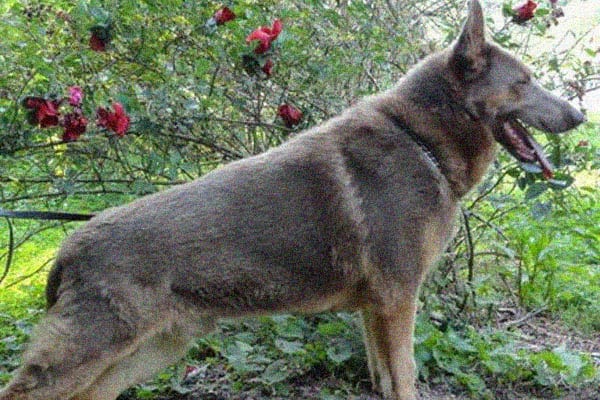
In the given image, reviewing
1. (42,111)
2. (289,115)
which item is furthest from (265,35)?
(42,111)

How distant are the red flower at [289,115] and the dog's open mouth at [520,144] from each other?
122cm

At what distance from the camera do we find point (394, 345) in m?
4.22

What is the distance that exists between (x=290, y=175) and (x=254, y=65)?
0.98 metres

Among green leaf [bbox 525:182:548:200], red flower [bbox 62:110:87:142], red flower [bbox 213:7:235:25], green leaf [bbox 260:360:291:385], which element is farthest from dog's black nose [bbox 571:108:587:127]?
red flower [bbox 62:110:87:142]

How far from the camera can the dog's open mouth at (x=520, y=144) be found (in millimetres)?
4363

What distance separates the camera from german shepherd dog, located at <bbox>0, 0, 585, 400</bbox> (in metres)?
3.61

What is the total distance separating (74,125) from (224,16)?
39.0 inches

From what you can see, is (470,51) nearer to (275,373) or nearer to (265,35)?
(265,35)

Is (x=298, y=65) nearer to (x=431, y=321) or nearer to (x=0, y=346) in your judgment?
(x=431, y=321)

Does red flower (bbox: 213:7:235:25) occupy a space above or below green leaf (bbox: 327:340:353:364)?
above

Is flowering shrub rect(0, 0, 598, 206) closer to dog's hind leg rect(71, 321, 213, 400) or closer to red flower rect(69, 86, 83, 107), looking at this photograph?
red flower rect(69, 86, 83, 107)

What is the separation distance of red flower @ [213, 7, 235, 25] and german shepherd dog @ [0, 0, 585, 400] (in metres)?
0.86


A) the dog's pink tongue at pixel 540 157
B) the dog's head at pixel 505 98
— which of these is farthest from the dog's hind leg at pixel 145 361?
the dog's pink tongue at pixel 540 157

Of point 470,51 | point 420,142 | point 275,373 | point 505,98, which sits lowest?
point 275,373
